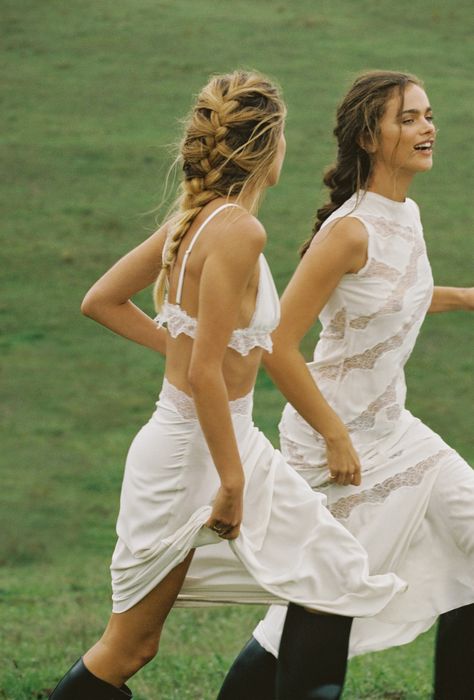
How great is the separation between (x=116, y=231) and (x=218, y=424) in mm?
13885

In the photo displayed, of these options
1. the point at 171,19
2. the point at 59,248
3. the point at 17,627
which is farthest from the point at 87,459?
the point at 171,19

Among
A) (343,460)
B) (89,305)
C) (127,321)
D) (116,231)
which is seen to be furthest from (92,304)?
(116,231)

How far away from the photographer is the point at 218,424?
360 cm

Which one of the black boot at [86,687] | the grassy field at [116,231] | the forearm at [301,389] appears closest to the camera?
the black boot at [86,687]

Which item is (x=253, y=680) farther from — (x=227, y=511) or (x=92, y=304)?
(x=92, y=304)

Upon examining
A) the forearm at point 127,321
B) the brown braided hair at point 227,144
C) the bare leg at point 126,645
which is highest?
the brown braided hair at point 227,144

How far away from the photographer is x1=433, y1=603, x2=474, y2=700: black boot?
441 centimetres

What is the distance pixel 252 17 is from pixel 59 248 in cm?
635

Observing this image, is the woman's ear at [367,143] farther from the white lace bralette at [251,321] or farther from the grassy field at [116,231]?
the grassy field at [116,231]

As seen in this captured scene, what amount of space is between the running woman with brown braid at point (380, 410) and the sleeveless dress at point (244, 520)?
1.20 feet

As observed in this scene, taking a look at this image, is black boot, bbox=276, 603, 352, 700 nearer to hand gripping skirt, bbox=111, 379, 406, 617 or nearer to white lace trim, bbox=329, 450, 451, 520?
hand gripping skirt, bbox=111, 379, 406, 617

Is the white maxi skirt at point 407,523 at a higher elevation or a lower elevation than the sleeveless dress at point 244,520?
lower

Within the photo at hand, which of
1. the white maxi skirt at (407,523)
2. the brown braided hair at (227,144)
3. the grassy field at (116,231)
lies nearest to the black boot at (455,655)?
the white maxi skirt at (407,523)

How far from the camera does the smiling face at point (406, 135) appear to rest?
14.4 feet
